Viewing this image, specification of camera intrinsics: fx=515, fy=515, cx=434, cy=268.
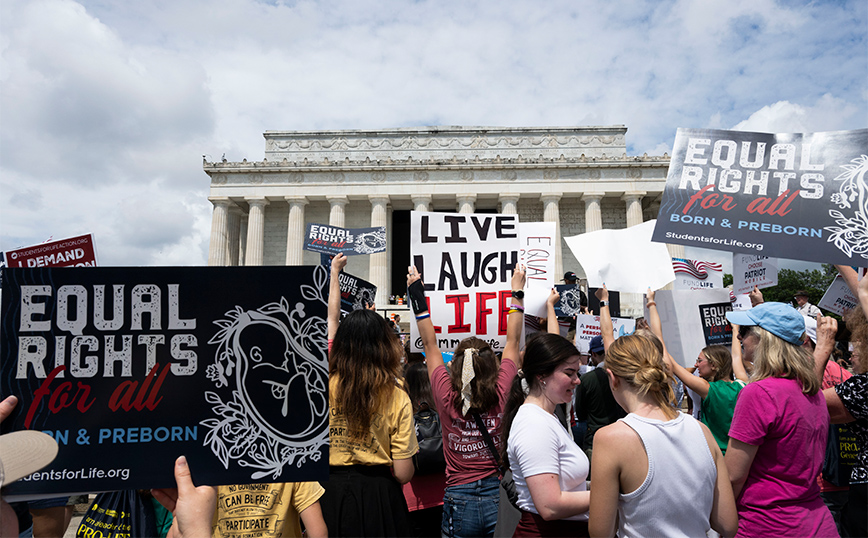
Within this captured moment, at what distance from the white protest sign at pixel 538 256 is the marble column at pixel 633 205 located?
102 ft

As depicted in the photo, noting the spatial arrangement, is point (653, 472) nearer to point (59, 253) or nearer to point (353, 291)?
point (353, 291)

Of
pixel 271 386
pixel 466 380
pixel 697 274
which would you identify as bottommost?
pixel 466 380

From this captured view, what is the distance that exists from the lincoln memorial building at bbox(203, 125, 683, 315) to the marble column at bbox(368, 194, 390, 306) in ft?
0.24

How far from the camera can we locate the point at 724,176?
4.56 metres

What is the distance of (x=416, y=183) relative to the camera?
3706 cm

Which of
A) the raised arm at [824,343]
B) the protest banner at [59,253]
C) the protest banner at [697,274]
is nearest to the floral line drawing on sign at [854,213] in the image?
the raised arm at [824,343]

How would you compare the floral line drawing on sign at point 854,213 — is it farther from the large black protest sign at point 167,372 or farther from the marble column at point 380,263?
Result: the marble column at point 380,263

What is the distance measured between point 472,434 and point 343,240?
436 inches

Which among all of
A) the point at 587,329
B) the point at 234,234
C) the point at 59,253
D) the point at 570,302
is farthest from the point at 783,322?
the point at 234,234

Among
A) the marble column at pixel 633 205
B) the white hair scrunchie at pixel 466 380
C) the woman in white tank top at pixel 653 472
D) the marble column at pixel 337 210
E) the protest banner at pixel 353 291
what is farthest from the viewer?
the marble column at pixel 337 210

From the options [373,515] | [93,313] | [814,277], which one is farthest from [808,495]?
[814,277]

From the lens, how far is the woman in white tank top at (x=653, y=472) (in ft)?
7.48

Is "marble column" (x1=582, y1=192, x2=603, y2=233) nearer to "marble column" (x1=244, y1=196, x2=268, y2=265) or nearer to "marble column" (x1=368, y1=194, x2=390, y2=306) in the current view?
"marble column" (x1=368, y1=194, x2=390, y2=306)

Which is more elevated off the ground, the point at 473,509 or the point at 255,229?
the point at 255,229
